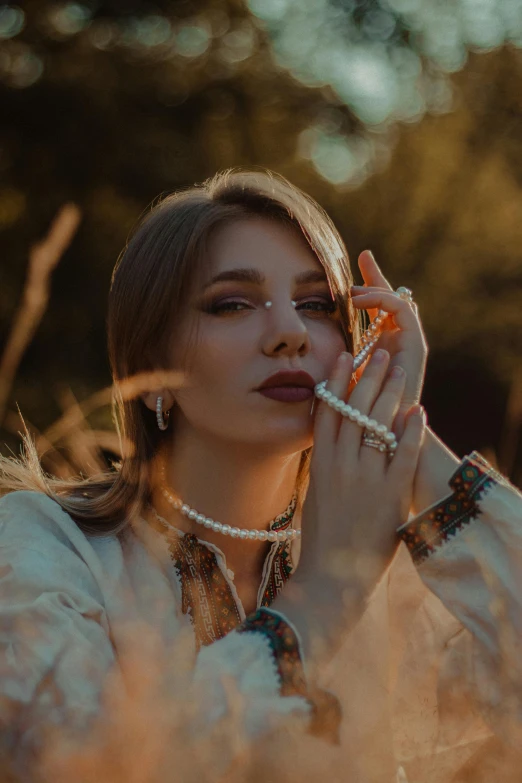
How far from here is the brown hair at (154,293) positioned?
2.45 metres

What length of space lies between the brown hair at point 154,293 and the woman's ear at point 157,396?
0.03 metres

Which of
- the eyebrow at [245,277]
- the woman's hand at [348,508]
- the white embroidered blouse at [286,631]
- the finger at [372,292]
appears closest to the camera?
the white embroidered blouse at [286,631]

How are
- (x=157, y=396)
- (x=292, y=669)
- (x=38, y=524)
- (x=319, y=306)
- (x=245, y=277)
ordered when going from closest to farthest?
(x=292, y=669) → (x=38, y=524) → (x=245, y=277) → (x=319, y=306) → (x=157, y=396)

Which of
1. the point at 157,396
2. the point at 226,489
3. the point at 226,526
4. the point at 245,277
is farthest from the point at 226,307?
the point at 226,526

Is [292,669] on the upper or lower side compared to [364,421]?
lower

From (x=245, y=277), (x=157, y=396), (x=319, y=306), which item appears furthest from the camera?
(x=157, y=396)

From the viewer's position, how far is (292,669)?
178cm

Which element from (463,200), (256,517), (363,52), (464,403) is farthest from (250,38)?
(256,517)

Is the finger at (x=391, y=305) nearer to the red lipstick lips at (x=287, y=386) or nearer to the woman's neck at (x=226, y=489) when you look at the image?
the red lipstick lips at (x=287, y=386)

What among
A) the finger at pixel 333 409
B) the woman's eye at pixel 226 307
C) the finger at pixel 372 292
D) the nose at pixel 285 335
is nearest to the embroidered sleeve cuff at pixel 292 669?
the finger at pixel 333 409

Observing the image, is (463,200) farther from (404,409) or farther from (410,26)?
(404,409)

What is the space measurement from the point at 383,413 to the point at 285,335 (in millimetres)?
323

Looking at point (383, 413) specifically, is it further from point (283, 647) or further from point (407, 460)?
point (283, 647)

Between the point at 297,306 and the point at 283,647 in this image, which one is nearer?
the point at 283,647
